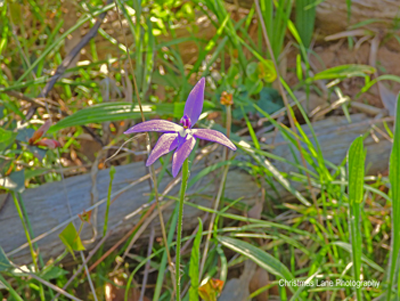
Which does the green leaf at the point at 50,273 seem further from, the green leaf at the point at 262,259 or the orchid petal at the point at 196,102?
the orchid petal at the point at 196,102

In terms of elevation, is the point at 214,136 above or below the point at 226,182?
above

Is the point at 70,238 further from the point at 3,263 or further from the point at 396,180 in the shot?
the point at 396,180

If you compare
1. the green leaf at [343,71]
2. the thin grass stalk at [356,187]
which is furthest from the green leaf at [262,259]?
the green leaf at [343,71]

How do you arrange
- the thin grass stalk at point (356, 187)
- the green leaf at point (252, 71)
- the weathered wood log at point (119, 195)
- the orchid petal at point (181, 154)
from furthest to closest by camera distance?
the green leaf at point (252, 71) < the weathered wood log at point (119, 195) < the thin grass stalk at point (356, 187) < the orchid petal at point (181, 154)

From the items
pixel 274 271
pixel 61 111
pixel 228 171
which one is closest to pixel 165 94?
pixel 61 111

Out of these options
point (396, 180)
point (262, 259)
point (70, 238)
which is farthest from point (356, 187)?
point (70, 238)

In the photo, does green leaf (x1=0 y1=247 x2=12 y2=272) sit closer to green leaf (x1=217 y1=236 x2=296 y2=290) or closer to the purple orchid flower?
green leaf (x1=217 y1=236 x2=296 y2=290)
